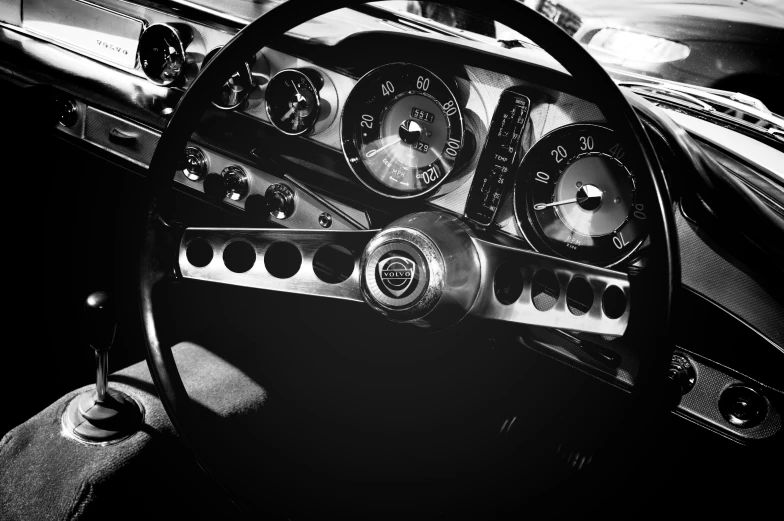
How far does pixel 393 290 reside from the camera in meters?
1.25

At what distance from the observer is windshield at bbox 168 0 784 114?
2.37 m

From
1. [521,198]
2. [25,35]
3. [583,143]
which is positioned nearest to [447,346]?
[521,198]

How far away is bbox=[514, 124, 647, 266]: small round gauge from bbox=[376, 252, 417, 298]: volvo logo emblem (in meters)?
0.45

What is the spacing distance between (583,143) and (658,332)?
0.66 meters

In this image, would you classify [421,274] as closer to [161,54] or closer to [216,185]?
[216,185]

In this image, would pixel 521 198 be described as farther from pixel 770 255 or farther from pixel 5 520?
pixel 5 520

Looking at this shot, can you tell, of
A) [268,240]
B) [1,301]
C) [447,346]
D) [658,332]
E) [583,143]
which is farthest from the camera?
[1,301]

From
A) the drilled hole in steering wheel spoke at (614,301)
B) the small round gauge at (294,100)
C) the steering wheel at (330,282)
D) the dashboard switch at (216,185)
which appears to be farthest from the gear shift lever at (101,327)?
the drilled hole in steering wheel spoke at (614,301)

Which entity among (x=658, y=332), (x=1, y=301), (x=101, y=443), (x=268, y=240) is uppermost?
(x=658, y=332)

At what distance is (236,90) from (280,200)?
0.36 meters

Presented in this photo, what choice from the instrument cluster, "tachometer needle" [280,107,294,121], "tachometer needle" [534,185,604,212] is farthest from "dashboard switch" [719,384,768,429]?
"tachometer needle" [280,107,294,121]

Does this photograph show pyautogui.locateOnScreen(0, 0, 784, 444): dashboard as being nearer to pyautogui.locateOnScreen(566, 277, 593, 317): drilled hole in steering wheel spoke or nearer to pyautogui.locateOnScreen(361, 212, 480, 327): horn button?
pyautogui.locateOnScreen(566, 277, 593, 317): drilled hole in steering wheel spoke

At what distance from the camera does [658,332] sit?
946mm

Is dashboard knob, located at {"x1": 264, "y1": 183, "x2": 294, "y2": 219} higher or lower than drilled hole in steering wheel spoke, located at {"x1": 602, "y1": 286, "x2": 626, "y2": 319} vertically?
lower
